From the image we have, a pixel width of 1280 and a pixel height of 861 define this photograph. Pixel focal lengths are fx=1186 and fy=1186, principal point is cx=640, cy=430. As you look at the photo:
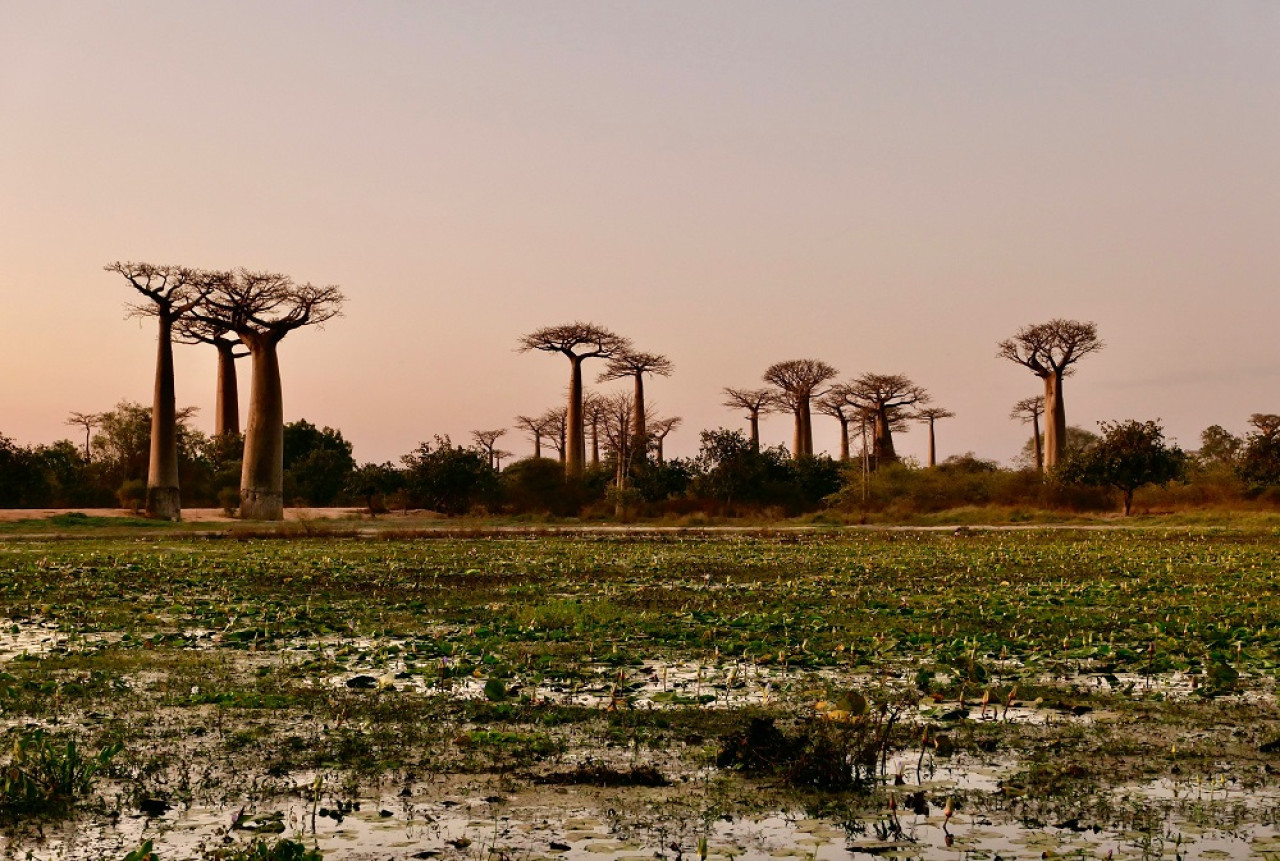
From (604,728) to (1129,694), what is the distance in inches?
141

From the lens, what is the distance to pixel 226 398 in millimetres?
76312

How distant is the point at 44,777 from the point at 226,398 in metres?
74.9

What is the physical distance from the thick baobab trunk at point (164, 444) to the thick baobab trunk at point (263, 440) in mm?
3295

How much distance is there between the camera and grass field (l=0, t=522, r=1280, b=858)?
496 centimetres

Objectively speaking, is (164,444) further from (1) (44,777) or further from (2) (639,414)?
(1) (44,777)

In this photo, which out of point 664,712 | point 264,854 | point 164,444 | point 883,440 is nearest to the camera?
point 264,854

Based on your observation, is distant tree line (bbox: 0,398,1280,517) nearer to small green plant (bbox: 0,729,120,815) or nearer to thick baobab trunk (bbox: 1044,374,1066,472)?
thick baobab trunk (bbox: 1044,374,1066,472)

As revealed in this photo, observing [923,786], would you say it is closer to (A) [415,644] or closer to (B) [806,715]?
(B) [806,715]

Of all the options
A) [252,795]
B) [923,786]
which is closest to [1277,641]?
[923,786]

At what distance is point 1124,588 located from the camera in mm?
15789

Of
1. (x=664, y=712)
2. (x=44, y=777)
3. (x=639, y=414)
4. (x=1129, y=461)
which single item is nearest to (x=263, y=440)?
(x=639, y=414)

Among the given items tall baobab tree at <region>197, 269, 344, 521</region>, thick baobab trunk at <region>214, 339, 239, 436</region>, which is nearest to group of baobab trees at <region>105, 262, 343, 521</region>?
tall baobab tree at <region>197, 269, 344, 521</region>

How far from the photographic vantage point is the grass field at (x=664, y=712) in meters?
4.96

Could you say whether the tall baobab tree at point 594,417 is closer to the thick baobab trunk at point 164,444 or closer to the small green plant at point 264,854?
the thick baobab trunk at point 164,444
